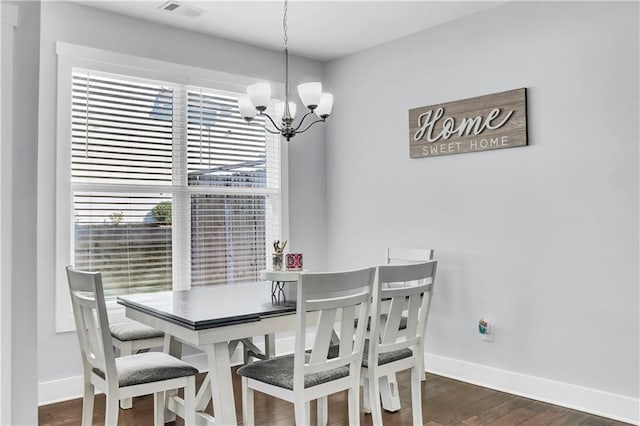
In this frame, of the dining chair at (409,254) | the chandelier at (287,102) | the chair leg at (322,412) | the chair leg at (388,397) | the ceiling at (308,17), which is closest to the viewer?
the chair leg at (322,412)

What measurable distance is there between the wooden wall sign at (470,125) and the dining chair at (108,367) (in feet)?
8.05

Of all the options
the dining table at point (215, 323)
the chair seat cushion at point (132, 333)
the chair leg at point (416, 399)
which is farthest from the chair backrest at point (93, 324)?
the chair leg at point (416, 399)

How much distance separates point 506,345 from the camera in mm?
3541

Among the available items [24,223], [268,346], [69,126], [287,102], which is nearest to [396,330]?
[268,346]

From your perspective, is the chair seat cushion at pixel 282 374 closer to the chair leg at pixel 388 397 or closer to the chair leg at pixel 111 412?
the chair leg at pixel 111 412

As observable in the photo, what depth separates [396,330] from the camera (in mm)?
2641

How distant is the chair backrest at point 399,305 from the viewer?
99.5 inches

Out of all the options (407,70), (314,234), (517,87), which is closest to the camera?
(517,87)

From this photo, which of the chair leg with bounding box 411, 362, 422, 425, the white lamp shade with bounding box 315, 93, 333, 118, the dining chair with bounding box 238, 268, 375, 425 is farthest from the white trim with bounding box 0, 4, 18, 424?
the chair leg with bounding box 411, 362, 422, 425

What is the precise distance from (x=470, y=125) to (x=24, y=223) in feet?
9.94

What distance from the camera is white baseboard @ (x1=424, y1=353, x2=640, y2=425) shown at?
9.86 ft

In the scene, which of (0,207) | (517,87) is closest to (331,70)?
(517,87)

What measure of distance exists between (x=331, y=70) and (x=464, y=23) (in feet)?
4.77

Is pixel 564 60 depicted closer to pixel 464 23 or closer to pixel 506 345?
pixel 464 23
